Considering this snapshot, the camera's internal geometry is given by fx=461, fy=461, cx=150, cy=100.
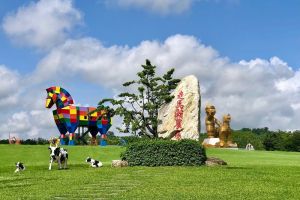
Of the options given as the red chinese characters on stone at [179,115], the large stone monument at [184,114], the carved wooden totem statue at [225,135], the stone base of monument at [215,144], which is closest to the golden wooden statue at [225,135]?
the carved wooden totem statue at [225,135]

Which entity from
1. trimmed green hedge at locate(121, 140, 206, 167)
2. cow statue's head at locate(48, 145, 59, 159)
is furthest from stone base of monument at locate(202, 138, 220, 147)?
cow statue's head at locate(48, 145, 59, 159)

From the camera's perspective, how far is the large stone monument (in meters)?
26.1

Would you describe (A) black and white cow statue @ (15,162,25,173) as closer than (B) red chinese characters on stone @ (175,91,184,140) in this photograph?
Yes

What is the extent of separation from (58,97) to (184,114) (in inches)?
1051

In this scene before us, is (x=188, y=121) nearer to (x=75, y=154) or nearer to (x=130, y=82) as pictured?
(x=130, y=82)

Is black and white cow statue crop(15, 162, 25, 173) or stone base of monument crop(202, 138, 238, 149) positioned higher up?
stone base of monument crop(202, 138, 238, 149)

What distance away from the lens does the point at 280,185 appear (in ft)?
48.3

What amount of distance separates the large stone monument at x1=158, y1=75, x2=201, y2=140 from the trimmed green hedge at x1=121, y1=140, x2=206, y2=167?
8.17 feet

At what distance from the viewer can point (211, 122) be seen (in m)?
53.0

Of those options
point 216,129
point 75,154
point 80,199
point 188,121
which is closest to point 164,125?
point 188,121

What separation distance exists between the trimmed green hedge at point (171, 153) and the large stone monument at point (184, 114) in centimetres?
249

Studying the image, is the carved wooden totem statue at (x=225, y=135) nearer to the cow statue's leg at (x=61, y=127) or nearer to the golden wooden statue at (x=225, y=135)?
the golden wooden statue at (x=225, y=135)

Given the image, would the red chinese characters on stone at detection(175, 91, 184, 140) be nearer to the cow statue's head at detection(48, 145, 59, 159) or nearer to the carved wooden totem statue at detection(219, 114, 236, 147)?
the cow statue's head at detection(48, 145, 59, 159)

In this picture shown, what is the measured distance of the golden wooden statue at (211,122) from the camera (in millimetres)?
52553
